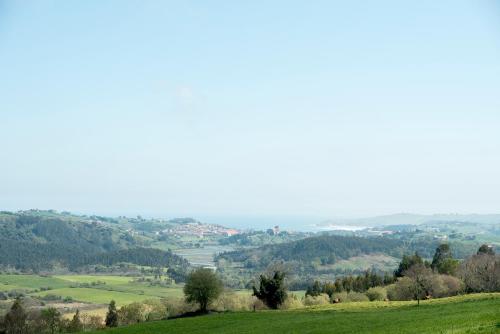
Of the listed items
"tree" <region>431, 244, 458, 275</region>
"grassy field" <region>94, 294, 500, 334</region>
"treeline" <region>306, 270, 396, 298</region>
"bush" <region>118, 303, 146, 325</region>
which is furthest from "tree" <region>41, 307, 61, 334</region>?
"tree" <region>431, 244, 458, 275</region>

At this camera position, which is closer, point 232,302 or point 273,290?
point 273,290

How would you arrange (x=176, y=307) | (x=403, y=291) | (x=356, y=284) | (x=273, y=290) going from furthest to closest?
(x=356, y=284) < (x=176, y=307) < (x=403, y=291) < (x=273, y=290)

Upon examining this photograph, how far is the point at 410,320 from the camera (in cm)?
4144

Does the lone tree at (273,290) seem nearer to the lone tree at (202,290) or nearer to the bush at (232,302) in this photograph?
the bush at (232,302)

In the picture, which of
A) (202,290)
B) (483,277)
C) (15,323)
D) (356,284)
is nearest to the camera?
(202,290)

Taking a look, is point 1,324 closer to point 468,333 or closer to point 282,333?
point 282,333

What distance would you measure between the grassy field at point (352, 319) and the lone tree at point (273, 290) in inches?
800

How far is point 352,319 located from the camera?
48281mm

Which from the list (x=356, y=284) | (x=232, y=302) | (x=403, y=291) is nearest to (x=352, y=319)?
(x=403, y=291)

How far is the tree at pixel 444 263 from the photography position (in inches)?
4343

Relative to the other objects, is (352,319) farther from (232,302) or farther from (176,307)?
(176,307)

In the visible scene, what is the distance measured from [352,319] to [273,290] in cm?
3974

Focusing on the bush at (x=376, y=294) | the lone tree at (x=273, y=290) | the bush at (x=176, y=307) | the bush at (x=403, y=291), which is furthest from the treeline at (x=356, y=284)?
the lone tree at (x=273, y=290)

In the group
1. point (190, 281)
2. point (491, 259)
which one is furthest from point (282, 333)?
point (491, 259)
